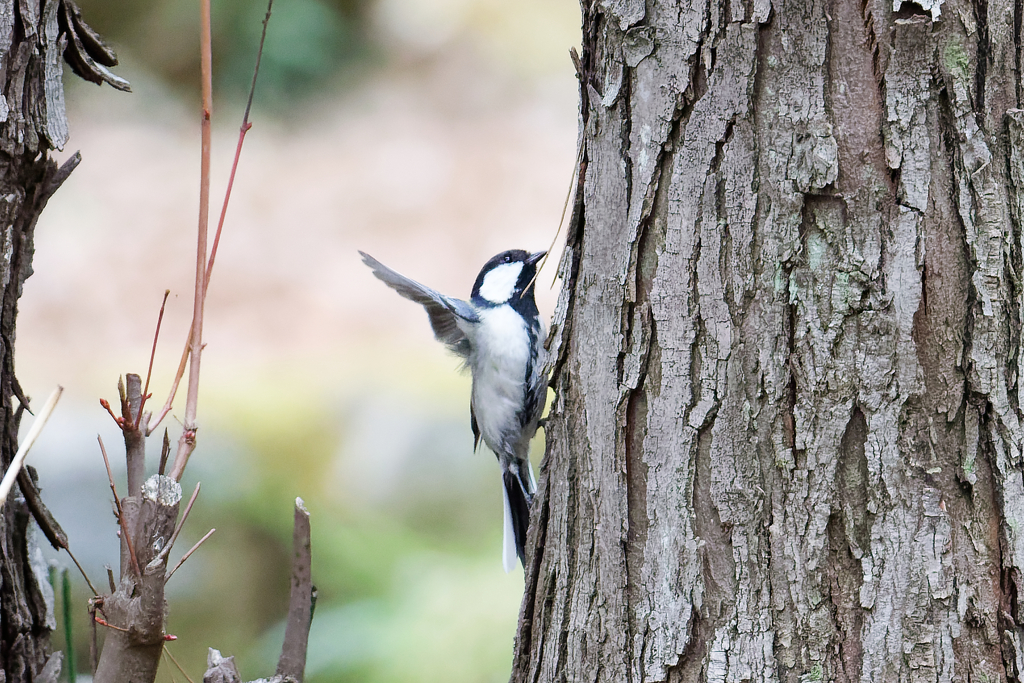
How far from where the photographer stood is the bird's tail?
2.18m

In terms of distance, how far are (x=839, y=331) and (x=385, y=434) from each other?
3.13 meters

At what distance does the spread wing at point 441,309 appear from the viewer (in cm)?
177

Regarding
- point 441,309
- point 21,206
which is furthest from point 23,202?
point 441,309

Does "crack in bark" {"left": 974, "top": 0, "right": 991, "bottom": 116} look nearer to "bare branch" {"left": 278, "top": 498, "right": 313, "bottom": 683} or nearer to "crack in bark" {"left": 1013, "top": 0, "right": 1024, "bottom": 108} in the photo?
"crack in bark" {"left": 1013, "top": 0, "right": 1024, "bottom": 108}

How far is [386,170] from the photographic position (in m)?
5.94

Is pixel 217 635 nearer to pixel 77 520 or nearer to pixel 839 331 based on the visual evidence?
pixel 77 520

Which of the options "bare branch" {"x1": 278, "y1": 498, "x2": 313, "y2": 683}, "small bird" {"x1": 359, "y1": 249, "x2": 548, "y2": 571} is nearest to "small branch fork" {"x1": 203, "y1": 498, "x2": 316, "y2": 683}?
"bare branch" {"x1": 278, "y1": 498, "x2": 313, "y2": 683}

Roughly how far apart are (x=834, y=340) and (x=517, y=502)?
135 centimetres

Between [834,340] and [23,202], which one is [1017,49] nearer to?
[834,340]

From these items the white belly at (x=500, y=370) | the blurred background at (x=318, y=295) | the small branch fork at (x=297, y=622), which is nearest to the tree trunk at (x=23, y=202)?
the small branch fork at (x=297, y=622)

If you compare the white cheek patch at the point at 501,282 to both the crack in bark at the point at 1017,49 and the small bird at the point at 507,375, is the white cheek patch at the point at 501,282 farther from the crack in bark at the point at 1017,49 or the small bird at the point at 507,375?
the crack in bark at the point at 1017,49

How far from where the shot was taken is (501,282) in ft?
7.71

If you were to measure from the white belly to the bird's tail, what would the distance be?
0.28ft

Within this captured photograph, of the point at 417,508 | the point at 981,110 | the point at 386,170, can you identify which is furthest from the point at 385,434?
the point at 981,110
